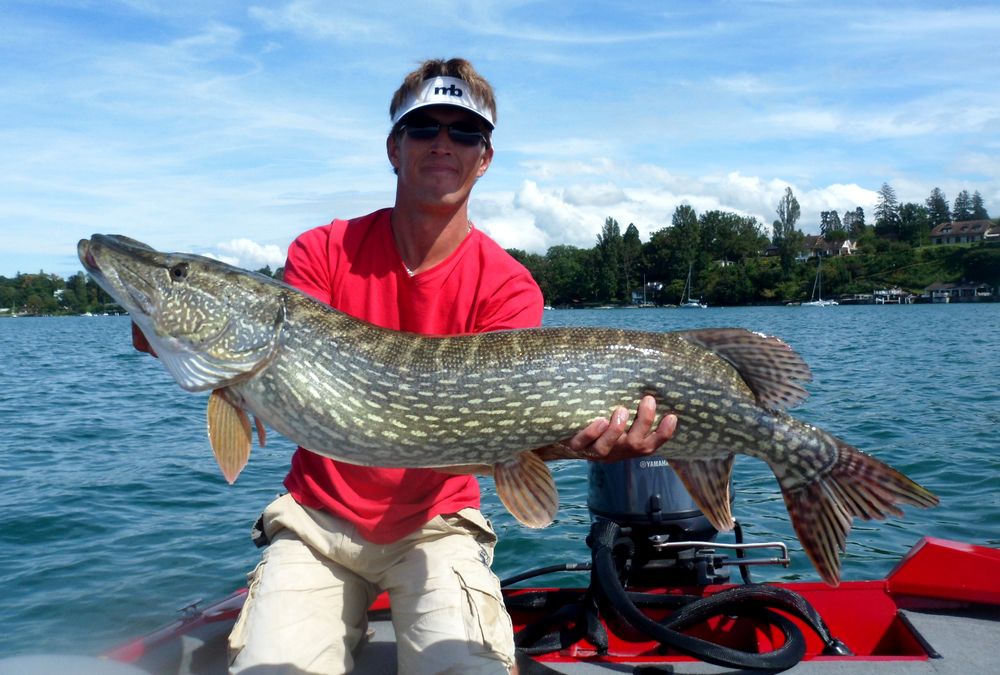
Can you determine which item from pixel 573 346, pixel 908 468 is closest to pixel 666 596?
pixel 573 346

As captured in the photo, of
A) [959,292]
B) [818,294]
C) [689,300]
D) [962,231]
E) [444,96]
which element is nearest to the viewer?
[444,96]

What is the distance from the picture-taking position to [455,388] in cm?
302

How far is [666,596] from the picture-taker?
12.4 feet

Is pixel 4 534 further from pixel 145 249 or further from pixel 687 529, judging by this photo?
pixel 687 529

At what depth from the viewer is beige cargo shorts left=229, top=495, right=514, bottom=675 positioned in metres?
3.04

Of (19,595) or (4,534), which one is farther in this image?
(4,534)

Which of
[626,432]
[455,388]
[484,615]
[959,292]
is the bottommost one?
[484,615]

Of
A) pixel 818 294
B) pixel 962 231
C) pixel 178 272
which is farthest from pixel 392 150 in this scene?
pixel 962 231

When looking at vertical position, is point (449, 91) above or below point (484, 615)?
above

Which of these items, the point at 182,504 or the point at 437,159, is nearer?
the point at 437,159

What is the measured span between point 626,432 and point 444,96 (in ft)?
5.43

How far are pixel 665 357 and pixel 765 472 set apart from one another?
21.9 feet

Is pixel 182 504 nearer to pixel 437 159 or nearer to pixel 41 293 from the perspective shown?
pixel 437 159

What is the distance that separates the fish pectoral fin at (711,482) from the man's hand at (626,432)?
242mm
